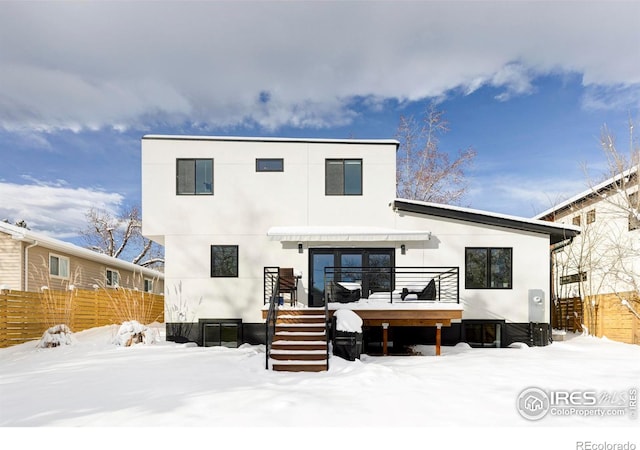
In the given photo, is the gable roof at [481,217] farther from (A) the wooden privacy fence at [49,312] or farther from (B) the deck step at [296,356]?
(A) the wooden privacy fence at [49,312]

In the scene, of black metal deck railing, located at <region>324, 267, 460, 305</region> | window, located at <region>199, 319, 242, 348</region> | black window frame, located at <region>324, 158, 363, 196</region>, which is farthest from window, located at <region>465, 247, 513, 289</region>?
window, located at <region>199, 319, 242, 348</region>

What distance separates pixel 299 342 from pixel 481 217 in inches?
287

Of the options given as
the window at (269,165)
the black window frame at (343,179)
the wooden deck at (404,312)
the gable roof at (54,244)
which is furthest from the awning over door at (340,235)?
the gable roof at (54,244)

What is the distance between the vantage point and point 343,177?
1416 cm

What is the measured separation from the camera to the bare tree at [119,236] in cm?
3588

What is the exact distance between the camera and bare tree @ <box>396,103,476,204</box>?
968 inches

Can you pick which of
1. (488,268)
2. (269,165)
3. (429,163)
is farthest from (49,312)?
(429,163)

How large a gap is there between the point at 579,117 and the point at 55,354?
20253 mm

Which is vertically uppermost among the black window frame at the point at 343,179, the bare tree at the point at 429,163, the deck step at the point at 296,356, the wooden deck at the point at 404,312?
the bare tree at the point at 429,163

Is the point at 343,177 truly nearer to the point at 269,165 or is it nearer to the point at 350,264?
the point at 269,165

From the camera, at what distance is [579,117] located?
58.1 feet

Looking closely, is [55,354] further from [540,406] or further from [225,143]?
[540,406]

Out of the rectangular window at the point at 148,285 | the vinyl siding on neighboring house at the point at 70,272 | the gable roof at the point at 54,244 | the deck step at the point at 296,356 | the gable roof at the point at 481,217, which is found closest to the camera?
the deck step at the point at 296,356

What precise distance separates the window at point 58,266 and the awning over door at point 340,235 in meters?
11.4
